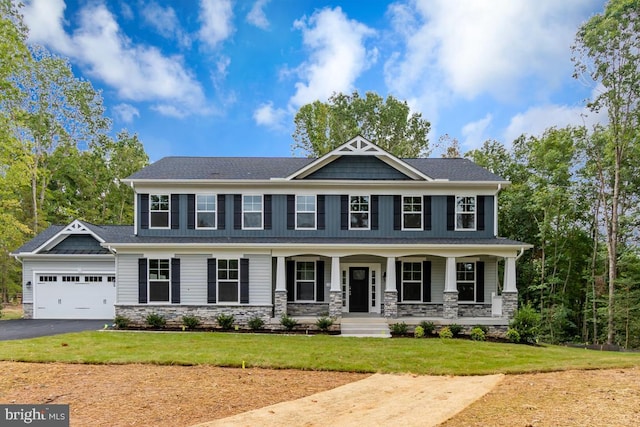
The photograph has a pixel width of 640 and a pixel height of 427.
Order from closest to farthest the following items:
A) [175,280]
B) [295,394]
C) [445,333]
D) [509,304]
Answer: [295,394], [445,333], [509,304], [175,280]

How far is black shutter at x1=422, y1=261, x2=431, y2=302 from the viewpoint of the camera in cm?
1585

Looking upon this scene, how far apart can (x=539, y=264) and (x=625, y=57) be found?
10.3 m

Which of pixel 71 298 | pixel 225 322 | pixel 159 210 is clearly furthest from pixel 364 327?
pixel 71 298

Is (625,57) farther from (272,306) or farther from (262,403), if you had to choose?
(262,403)

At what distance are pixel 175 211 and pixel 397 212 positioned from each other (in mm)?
8827

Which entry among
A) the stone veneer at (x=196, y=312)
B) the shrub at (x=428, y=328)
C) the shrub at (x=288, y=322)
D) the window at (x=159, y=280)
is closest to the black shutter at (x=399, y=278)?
the shrub at (x=428, y=328)

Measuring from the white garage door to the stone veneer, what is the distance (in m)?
3.49

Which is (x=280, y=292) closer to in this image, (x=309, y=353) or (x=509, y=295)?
(x=309, y=353)

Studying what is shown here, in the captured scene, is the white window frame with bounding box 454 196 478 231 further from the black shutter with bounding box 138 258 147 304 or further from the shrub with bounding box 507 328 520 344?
the black shutter with bounding box 138 258 147 304

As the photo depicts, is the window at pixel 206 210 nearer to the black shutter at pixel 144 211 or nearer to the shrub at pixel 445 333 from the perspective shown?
the black shutter at pixel 144 211

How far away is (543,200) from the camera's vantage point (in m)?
20.2

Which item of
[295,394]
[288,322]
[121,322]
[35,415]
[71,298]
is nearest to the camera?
[35,415]

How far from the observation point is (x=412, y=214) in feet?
52.2

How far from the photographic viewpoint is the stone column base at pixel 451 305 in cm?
1449
